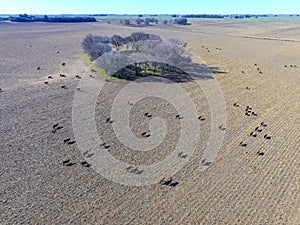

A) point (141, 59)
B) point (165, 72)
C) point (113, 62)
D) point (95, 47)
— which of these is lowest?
point (165, 72)

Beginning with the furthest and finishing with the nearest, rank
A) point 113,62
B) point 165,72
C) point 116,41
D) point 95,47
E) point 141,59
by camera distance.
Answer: point 116,41 → point 95,47 → point 165,72 → point 141,59 → point 113,62

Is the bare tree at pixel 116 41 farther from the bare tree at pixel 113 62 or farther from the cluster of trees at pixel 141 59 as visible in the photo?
the bare tree at pixel 113 62

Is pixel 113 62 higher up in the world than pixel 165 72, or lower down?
higher up

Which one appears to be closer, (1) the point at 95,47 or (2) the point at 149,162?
(2) the point at 149,162

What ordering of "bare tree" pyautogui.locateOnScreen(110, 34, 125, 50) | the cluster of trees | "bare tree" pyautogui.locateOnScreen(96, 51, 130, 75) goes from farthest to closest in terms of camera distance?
"bare tree" pyautogui.locateOnScreen(110, 34, 125, 50) < the cluster of trees < "bare tree" pyautogui.locateOnScreen(96, 51, 130, 75)

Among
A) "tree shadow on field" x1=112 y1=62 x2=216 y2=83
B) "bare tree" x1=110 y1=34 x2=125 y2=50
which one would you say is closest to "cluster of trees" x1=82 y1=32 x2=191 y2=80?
"tree shadow on field" x1=112 y1=62 x2=216 y2=83

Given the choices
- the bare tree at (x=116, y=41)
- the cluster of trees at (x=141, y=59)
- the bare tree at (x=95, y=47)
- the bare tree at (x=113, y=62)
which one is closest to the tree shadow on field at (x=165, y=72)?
the cluster of trees at (x=141, y=59)

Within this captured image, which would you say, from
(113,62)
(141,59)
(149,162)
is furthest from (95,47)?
(149,162)

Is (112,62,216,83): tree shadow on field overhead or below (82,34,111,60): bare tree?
below

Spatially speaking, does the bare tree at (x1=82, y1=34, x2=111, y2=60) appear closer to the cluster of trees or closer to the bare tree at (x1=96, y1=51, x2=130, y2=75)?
the cluster of trees

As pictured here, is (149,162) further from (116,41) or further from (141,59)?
(116,41)
